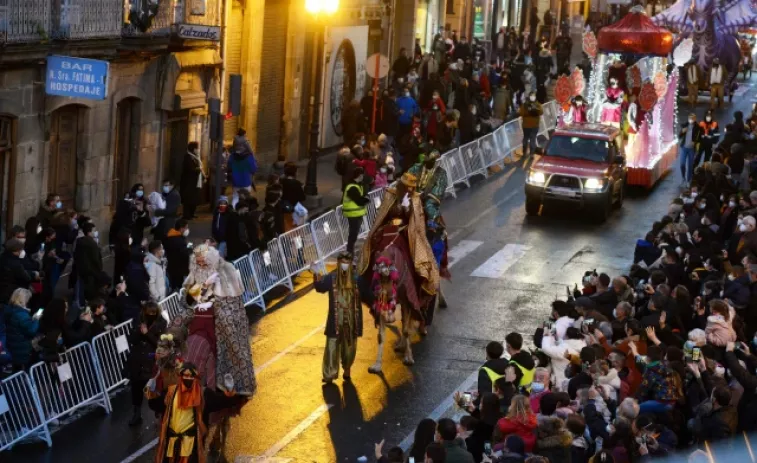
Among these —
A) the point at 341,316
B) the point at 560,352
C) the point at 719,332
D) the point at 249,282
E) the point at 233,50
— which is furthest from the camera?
the point at 233,50

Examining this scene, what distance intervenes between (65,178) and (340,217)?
15.1 feet

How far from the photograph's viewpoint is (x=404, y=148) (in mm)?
33094

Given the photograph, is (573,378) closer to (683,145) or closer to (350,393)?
(350,393)

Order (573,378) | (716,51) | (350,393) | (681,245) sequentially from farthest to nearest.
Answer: (716,51)
(681,245)
(350,393)
(573,378)

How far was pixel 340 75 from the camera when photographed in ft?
127

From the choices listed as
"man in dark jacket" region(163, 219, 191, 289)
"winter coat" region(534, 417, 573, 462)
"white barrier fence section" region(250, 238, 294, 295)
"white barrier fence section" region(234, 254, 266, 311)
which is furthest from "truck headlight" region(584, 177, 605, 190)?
"winter coat" region(534, 417, 573, 462)

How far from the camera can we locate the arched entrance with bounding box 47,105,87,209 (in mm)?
25125

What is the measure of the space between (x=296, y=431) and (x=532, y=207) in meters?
14.3

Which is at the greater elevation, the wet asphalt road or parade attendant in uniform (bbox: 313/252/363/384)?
parade attendant in uniform (bbox: 313/252/363/384)

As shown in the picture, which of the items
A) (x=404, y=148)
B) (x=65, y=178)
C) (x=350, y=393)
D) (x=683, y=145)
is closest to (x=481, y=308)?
(x=350, y=393)

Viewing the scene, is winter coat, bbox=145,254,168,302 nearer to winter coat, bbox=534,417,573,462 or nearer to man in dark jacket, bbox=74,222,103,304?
man in dark jacket, bbox=74,222,103,304

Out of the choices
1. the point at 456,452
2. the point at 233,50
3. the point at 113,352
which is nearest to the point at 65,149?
the point at 233,50

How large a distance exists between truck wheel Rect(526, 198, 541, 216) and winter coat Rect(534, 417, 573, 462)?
17448 millimetres

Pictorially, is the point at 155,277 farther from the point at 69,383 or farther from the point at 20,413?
the point at 20,413
